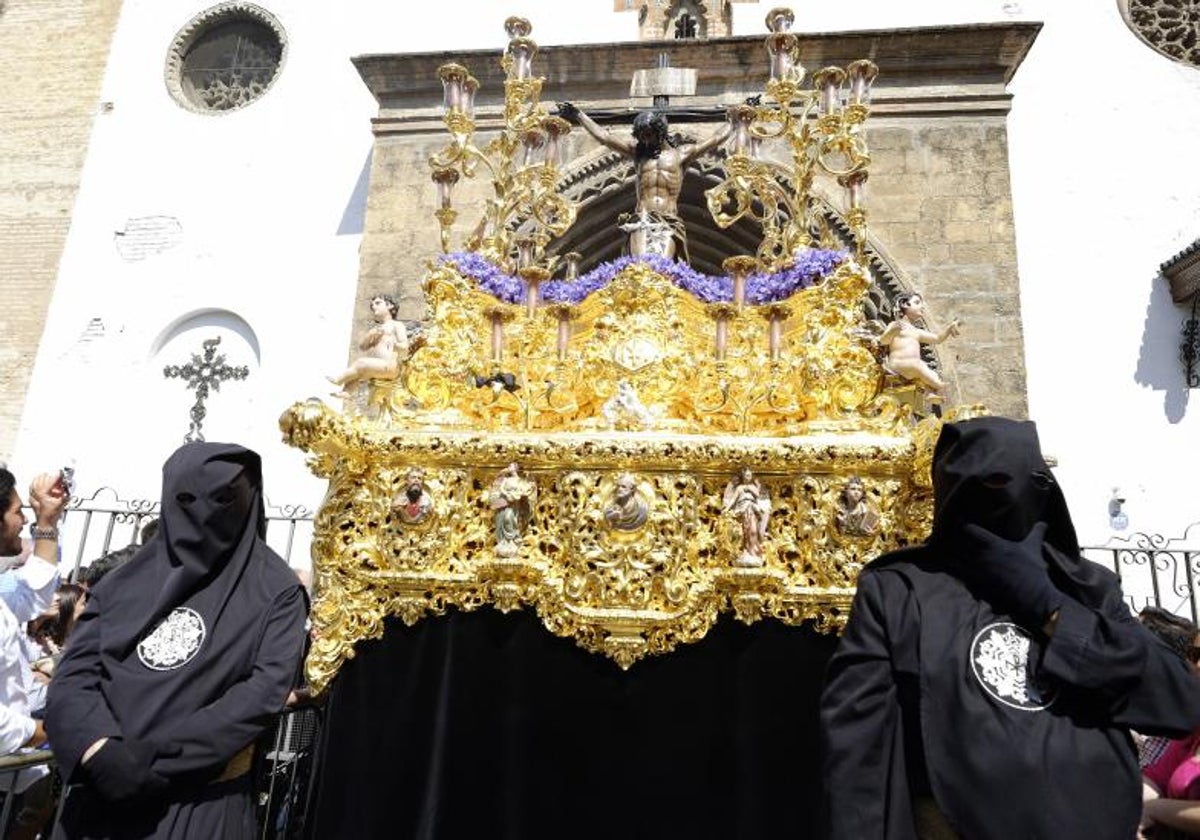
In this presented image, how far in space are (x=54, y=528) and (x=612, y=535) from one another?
2393 millimetres

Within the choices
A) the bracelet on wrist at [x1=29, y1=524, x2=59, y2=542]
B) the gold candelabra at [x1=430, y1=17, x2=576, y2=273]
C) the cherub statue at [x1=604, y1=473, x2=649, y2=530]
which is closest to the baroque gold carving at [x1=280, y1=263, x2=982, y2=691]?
the cherub statue at [x1=604, y1=473, x2=649, y2=530]

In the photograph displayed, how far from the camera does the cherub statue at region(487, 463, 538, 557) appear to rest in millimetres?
3203

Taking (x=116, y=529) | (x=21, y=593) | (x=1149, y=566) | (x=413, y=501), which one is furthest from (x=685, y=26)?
(x=21, y=593)

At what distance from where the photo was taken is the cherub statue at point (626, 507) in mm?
3137

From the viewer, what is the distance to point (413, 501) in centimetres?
331

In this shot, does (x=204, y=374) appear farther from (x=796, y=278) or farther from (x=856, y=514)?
(x=856, y=514)

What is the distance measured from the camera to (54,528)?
11.8ft

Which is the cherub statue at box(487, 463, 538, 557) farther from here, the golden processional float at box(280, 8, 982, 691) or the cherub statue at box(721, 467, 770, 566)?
the cherub statue at box(721, 467, 770, 566)

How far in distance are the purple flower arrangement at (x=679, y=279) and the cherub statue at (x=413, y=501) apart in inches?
42.8

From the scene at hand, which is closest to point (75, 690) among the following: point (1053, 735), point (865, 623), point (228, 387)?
point (865, 623)

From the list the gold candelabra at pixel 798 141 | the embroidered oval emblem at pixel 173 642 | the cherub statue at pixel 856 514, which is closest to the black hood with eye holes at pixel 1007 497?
the cherub statue at pixel 856 514

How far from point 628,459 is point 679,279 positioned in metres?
1.09

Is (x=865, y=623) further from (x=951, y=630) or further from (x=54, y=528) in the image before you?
(x=54, y=528)

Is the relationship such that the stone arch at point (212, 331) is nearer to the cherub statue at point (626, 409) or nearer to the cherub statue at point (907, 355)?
the cherub statue at point (626, 409)
